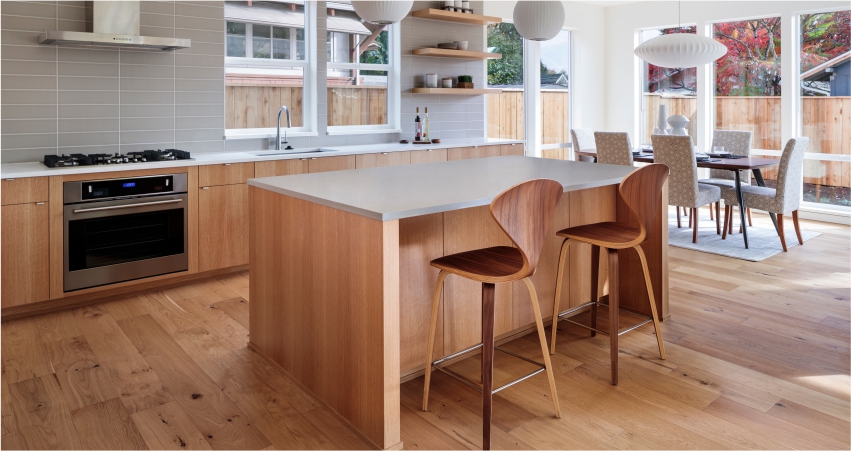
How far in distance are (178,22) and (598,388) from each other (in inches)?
148

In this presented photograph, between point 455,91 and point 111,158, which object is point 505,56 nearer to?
point 455,91

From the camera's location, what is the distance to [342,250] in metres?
2.30

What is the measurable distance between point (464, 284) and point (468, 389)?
1.54ft

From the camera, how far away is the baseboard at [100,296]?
3.60 meters

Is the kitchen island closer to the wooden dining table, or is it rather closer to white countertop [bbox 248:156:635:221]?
white countertop [bbox 248:156:635:221]

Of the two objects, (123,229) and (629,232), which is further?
(123,229)

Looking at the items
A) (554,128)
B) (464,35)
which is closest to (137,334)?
(464,35)

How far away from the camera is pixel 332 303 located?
7.86 ft

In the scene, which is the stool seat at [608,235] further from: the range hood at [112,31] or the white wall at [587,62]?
the white wall at [587,62]

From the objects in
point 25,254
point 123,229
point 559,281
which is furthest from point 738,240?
point 25,254

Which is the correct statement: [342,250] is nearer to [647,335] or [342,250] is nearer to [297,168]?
[647,335]

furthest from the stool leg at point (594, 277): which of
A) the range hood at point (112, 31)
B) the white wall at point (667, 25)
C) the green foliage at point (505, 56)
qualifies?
the white wall at point (667, 25)

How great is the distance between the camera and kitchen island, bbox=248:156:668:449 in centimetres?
218

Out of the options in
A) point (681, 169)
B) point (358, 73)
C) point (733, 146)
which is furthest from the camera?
point (733, 146)
